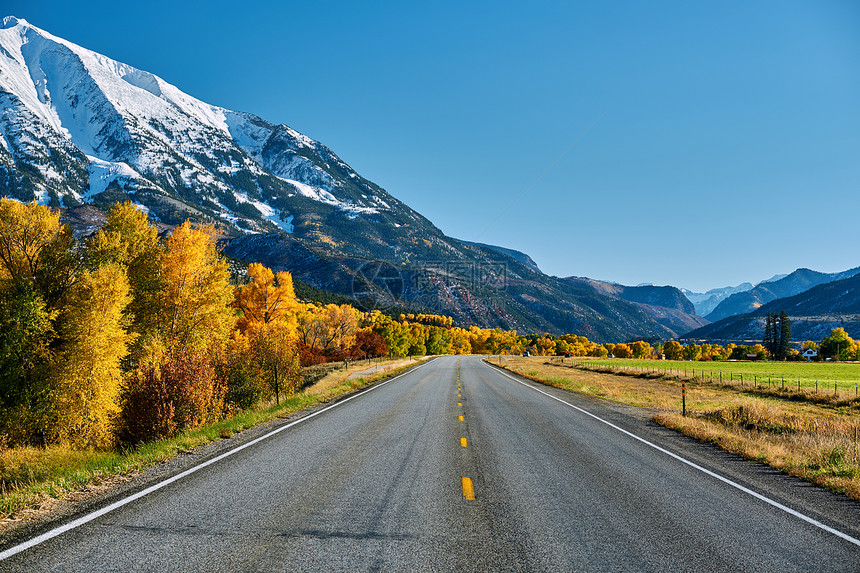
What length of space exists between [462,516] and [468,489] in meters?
1.19

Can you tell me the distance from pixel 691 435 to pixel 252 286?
4481 centimetres

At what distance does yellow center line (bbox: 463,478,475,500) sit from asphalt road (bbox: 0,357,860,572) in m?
0.05

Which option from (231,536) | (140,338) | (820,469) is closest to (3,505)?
(231,536)

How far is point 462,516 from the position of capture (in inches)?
225

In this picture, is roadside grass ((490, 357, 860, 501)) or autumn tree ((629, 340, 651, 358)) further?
autumn tree ((629, 340, 651, 358))

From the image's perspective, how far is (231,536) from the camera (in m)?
4.89

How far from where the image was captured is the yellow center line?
6.52 m

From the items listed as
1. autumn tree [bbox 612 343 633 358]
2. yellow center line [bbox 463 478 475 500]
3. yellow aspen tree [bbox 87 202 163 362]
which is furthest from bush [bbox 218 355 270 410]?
autumn tree [bbox 612 343 633 358]

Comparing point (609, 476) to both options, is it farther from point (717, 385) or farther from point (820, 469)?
point (717, 385)

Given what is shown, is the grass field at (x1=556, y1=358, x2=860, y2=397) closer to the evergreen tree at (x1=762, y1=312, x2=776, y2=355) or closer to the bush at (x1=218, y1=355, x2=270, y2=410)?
the bush at (x1=218, y1=355, x2=270, y2=410)

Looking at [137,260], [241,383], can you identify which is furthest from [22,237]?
Answer: [241,383]

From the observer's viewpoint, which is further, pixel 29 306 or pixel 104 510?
pixel 29 306

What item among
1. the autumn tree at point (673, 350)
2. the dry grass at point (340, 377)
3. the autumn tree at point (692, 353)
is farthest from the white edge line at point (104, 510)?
the autumn tree at point (673, 350)

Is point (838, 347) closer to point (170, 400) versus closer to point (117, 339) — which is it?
point (170, 400)
